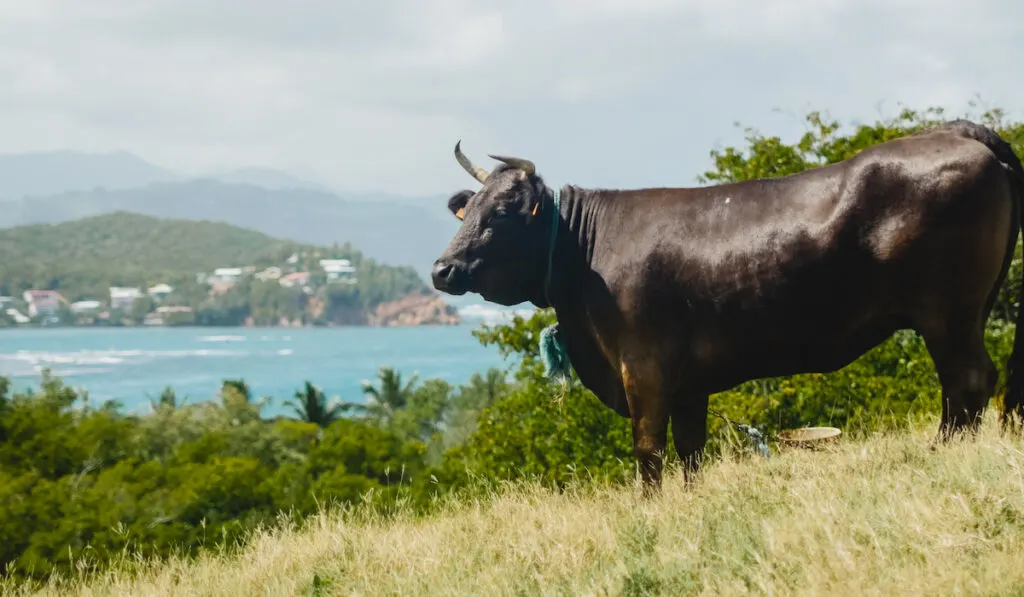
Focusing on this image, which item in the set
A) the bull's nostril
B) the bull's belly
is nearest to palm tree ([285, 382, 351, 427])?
the bull's nostril

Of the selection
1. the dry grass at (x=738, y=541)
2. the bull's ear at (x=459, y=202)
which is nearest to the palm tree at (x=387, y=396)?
the dry grass at (x=738, y=541)

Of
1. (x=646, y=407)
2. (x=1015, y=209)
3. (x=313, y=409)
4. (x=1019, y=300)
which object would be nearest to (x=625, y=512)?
(x=646, y=407)

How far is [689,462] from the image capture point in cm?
745

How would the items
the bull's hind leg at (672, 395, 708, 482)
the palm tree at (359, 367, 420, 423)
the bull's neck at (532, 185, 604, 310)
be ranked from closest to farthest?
the bull's neck at (532, 185, 604, 310) → the bull's hind leg at (672, 395, 708, 482) → the palm tree at (359, 367, 420, 423)

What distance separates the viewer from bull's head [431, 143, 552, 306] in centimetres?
714

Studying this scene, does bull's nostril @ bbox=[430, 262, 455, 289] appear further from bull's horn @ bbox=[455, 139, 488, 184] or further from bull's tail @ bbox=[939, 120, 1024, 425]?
bull's tail @ bbox=[939, 120, 1024, 425]

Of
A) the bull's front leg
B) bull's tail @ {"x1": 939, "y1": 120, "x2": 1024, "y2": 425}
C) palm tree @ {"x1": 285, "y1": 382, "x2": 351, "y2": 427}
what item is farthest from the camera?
palm tree @ {"x1": 285, "y1": 382, "x2": 351, "y2": 427}

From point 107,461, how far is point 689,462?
20.5 metres

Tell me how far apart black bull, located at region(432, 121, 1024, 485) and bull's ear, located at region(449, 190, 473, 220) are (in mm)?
167

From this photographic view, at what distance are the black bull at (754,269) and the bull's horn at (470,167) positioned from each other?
0.02 m

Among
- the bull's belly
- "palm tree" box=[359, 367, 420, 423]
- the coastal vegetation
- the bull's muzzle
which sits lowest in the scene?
"palm tree" box=[359, 367, 420, 423]

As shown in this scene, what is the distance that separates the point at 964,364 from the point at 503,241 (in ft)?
9.13

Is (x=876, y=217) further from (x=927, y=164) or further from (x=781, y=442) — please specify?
(x=781, y=442)

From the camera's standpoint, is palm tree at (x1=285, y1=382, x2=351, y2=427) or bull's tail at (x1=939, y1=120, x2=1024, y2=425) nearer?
bull's tail at (x1=939, y1=120, x2=1024, y2=425)
